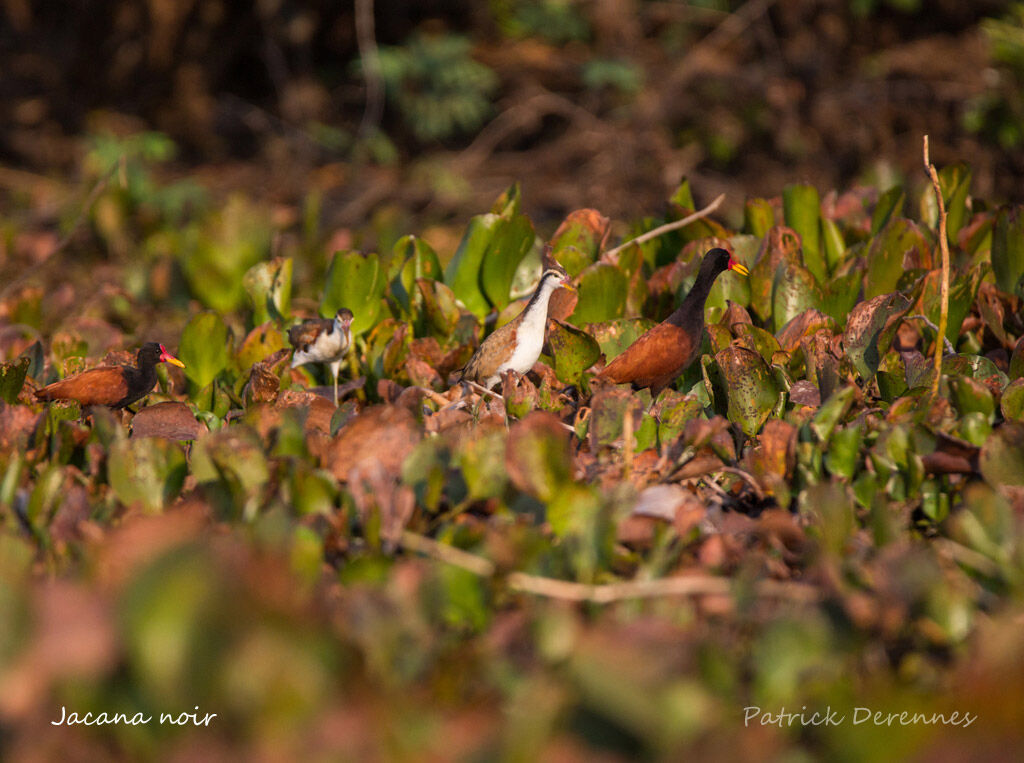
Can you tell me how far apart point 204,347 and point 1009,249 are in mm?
2293

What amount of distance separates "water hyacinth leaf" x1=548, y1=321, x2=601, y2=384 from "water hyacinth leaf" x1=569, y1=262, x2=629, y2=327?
0.27 meters

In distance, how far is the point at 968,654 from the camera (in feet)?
5.03

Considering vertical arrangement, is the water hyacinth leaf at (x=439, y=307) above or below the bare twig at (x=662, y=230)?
below

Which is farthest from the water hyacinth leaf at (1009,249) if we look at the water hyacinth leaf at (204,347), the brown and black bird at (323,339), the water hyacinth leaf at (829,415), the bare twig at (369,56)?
the bare twig at (369,56)

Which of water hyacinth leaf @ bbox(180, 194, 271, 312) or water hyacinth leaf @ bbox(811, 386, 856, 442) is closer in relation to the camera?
water hyacinth leaf @ bbox(811, 386, 856, 442)

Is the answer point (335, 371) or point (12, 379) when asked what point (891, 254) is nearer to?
point (335, 371)

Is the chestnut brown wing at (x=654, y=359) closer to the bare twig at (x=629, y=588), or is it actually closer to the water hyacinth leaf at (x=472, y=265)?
the water hyacinth leaf at (x=472, y=265)

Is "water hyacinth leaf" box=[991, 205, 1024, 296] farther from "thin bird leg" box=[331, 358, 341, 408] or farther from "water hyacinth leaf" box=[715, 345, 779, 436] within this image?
"thin bird leg" box=[331, 358, 341, 408]

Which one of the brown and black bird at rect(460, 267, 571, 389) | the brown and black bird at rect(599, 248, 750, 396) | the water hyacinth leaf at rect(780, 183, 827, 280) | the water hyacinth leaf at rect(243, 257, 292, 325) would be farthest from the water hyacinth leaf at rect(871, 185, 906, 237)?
the water hyacinth leaf at rect(243, 257, 292, 325)

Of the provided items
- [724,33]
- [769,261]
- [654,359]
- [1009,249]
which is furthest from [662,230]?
[724,33]

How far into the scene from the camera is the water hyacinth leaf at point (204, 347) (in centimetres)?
282

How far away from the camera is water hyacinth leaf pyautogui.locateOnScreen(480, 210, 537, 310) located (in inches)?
118

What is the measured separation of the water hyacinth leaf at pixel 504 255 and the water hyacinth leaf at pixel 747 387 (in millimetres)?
881

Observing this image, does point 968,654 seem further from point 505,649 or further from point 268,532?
point 268,532
